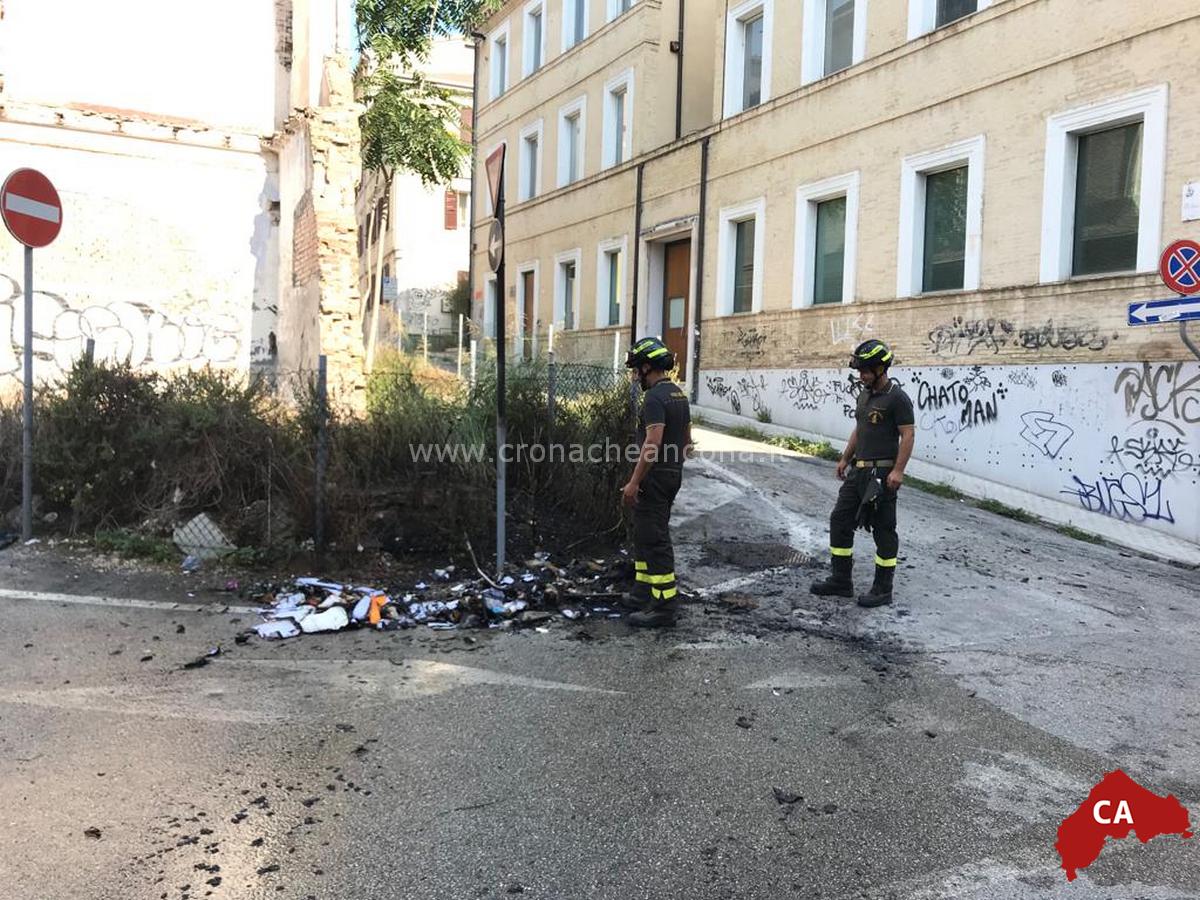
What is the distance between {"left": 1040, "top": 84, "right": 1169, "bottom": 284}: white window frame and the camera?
10.1 meters

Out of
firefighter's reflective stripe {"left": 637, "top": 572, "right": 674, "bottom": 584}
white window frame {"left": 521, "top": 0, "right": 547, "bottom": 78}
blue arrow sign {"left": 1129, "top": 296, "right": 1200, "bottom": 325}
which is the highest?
white window frame {"left": 521, "top": 0, "right": 547, "bottom": 78}

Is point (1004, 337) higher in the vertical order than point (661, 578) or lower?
higher

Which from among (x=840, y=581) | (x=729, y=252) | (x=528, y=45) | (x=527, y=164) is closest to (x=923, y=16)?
(x=729, y=252)

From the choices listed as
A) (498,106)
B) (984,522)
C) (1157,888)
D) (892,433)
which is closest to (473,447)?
(892,433)

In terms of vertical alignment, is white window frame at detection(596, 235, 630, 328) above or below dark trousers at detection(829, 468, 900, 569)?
above

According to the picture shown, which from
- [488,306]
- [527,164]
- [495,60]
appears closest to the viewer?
[527,164]

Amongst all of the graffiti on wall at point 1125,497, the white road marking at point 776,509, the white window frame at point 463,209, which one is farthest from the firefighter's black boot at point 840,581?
the white window frame at point 463,209

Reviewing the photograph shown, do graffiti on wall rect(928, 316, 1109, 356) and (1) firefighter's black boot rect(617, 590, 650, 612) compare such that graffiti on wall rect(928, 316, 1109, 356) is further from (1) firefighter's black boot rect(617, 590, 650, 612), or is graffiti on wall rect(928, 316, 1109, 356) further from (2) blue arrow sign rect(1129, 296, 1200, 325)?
(1) firefighter's black boot rect(617, 590, 650, 612)

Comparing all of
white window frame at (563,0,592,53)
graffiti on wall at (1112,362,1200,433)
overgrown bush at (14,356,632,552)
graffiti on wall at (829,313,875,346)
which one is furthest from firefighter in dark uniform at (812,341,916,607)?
white window frame at (563,0,592,53)

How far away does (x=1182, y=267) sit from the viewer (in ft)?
29.0

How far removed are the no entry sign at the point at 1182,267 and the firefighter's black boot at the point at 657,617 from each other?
673 centimetres

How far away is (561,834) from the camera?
3230 mm

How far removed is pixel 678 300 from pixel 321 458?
45.7 feet

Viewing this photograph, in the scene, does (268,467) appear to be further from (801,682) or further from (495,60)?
(495,60)
